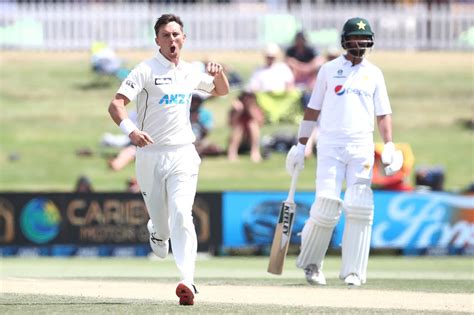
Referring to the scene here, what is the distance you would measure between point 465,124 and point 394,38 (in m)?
4.49

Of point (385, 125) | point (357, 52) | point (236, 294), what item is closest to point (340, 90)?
point (357, 52)

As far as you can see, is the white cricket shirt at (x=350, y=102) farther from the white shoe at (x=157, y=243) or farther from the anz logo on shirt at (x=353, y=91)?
the white shoe at (x=157, y=243)

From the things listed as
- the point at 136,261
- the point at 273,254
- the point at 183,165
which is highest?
the point at 183,165

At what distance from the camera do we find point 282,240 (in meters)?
11.7

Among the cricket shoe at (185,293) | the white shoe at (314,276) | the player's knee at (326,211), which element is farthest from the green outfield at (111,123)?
the cricket shoe at (185,293)

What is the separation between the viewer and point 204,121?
76.0 ft

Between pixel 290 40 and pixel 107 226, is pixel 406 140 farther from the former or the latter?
pixel 107 226

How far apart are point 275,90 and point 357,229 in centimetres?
1281

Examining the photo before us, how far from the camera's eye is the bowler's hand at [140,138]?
915cm

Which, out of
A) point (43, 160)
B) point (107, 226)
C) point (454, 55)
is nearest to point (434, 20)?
point (454, 55)

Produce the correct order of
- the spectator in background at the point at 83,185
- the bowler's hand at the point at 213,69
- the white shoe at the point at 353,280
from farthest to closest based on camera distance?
the spectator in background at the point at 83,185
the white shoe at the point at 353,280
the bowler's hand at the point at 213,69

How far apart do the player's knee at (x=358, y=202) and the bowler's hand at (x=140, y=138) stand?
8.42 ft

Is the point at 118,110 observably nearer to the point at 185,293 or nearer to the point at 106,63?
the point at 185,293

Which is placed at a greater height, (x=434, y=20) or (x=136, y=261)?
(x=434, y=20)
